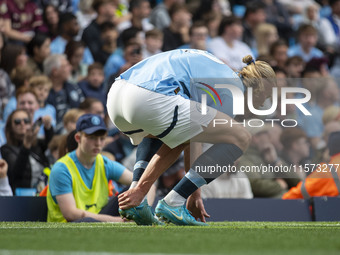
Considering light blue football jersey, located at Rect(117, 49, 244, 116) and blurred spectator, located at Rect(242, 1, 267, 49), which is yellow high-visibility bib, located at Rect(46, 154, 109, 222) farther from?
blurred spectator, located at Rect(242, 1, 267, 49)

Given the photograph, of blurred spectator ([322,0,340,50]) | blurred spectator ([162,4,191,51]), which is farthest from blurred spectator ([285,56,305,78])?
blurred spectator ([322,0,340,50])

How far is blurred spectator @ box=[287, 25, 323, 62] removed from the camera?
13.9m

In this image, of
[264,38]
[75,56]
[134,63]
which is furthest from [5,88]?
[264,38]

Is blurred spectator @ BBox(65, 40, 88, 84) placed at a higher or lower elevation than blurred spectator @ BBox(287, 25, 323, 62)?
higher

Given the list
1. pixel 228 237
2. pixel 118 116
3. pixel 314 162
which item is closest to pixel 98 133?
pixel 118 116

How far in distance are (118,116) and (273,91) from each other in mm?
1337

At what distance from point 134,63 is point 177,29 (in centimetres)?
276

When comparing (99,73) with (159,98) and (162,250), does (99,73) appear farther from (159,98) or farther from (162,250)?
(162,250)

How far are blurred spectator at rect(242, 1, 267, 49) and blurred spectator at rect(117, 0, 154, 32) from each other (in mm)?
2109

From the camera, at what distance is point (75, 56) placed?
37.2 feet

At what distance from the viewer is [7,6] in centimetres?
1184

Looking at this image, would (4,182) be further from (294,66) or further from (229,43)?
(294,66)

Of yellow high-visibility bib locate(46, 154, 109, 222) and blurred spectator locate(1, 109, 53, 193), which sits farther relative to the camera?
blurred spectator locate(1, 109, 53, 193)

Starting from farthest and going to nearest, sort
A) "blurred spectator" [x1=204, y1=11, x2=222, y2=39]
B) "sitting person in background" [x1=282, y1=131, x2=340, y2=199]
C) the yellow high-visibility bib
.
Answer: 1. "blurred spectator" [x1=204, y1=11, x2=222, y2=39]
2. "sitting person in background" [x1=282, y1=131, x2=340, y2=199]
3. the yellow high-visibility bib
